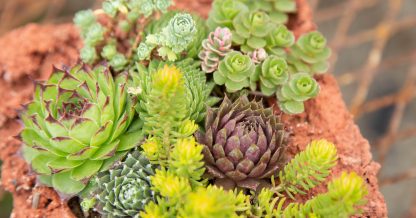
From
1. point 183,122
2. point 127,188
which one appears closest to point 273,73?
point 183,122

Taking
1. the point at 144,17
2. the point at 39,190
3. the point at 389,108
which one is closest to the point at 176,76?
the point at 144,17

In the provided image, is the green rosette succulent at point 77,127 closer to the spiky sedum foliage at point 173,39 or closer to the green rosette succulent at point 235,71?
the spiky sedum foliage at point 173,39

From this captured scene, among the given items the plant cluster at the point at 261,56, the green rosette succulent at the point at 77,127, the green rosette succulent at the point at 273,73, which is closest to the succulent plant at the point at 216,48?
the plant cluster at the point at 261,56

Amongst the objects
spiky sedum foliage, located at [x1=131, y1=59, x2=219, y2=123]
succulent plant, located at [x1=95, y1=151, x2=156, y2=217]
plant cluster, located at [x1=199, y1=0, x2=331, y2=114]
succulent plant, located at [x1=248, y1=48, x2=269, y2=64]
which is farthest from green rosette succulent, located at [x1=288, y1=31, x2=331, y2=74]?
succulent plant, located at [x1=95, y1=151, x2=156, y2=217]

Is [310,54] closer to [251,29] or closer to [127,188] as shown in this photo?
[251,29]

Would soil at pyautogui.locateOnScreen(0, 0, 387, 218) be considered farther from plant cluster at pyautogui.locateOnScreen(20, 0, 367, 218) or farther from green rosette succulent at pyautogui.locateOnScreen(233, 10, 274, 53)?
green rosette succulent at pyautogui.locateOnScreen(233, 10, 274, 53)

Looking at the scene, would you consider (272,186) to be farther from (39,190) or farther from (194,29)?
(39,190)

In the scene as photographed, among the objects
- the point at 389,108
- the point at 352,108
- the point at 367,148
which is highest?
the point at 389,108
